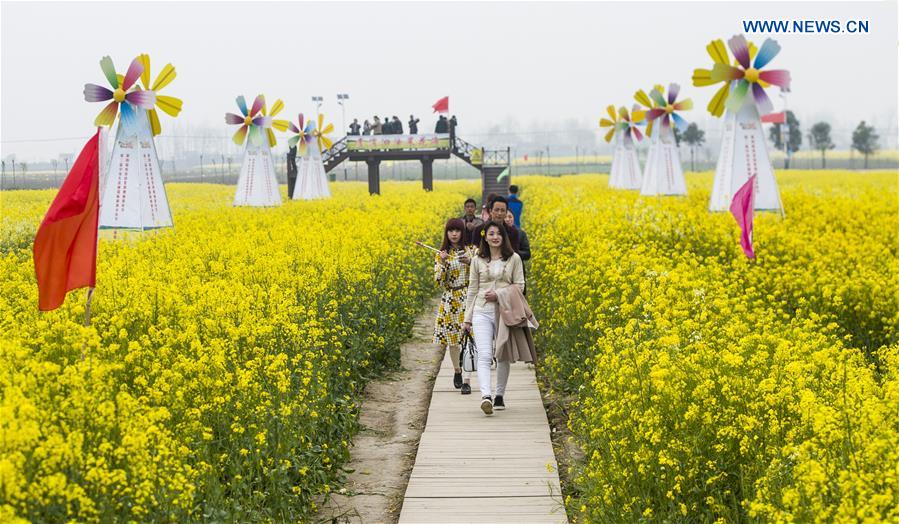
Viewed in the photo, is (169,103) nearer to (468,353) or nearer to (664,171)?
(468,353)

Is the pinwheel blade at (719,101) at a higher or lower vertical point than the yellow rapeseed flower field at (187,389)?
higher

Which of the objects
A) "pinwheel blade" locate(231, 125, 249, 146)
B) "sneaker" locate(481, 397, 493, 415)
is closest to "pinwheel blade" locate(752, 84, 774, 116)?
"sneaker" locate(481, 397, 493, 415)

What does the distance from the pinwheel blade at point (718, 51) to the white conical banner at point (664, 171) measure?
64.6 feet

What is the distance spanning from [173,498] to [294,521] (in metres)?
1.40

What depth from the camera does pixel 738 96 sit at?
75.5ft

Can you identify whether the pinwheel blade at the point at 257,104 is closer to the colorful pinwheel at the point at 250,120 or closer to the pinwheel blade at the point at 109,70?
the colorful pinwheel at the point at 250,120

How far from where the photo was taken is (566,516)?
267 inches

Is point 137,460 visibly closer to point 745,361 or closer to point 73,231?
point 73,231

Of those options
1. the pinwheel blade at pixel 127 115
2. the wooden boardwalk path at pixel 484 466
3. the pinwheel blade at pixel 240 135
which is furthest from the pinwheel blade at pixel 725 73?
the pinwheel blade at pixel 240 135

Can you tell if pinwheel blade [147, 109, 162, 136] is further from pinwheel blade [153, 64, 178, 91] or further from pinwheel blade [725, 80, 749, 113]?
pinwheel blade [725, 80, 749, 113]

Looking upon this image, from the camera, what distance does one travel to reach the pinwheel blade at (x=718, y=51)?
2264 centimetres

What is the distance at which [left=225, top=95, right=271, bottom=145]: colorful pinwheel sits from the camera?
1423 inches

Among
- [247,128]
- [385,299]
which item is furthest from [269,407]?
[247,128]

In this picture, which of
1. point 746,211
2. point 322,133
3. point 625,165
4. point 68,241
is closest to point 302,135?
point 322,133
